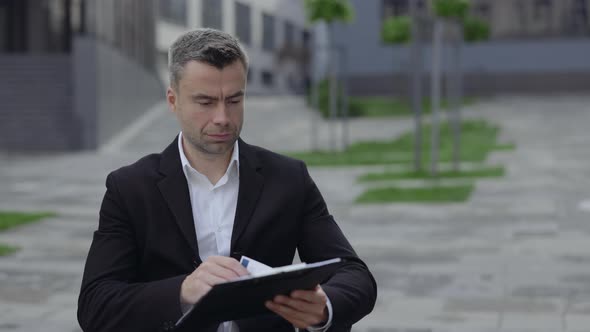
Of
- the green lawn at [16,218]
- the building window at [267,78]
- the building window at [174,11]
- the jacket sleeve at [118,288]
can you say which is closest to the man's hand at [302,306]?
the jacket sleeve at [118,288]

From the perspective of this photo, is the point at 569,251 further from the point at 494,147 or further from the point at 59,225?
the point at 494,147

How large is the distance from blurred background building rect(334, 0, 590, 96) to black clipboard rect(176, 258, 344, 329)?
1532 inches

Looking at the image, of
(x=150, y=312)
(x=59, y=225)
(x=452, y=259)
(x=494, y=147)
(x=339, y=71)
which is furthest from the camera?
(x=339, y=71)

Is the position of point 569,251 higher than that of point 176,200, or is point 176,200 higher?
point 176,200

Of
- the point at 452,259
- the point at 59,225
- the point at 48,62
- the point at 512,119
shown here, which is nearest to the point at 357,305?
the point at 452,259

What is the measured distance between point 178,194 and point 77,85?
977 inches

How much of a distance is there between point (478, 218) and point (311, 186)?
31.6 ft

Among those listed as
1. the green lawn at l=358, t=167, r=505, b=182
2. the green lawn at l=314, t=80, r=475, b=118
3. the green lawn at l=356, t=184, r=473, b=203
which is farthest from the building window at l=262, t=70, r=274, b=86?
the green lawn at l=356, t=184, r=473, b=203

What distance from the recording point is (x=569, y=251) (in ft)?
32.0

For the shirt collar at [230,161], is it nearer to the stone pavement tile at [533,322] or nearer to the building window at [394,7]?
the stone pavement tile at [533,322]

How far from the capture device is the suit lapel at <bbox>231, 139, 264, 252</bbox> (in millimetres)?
3021

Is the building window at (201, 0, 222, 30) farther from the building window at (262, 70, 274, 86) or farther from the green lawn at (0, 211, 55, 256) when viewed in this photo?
the green lawn at (0, 211, 55, 256)

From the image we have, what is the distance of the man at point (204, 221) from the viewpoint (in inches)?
112

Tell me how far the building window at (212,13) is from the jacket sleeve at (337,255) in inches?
1773
